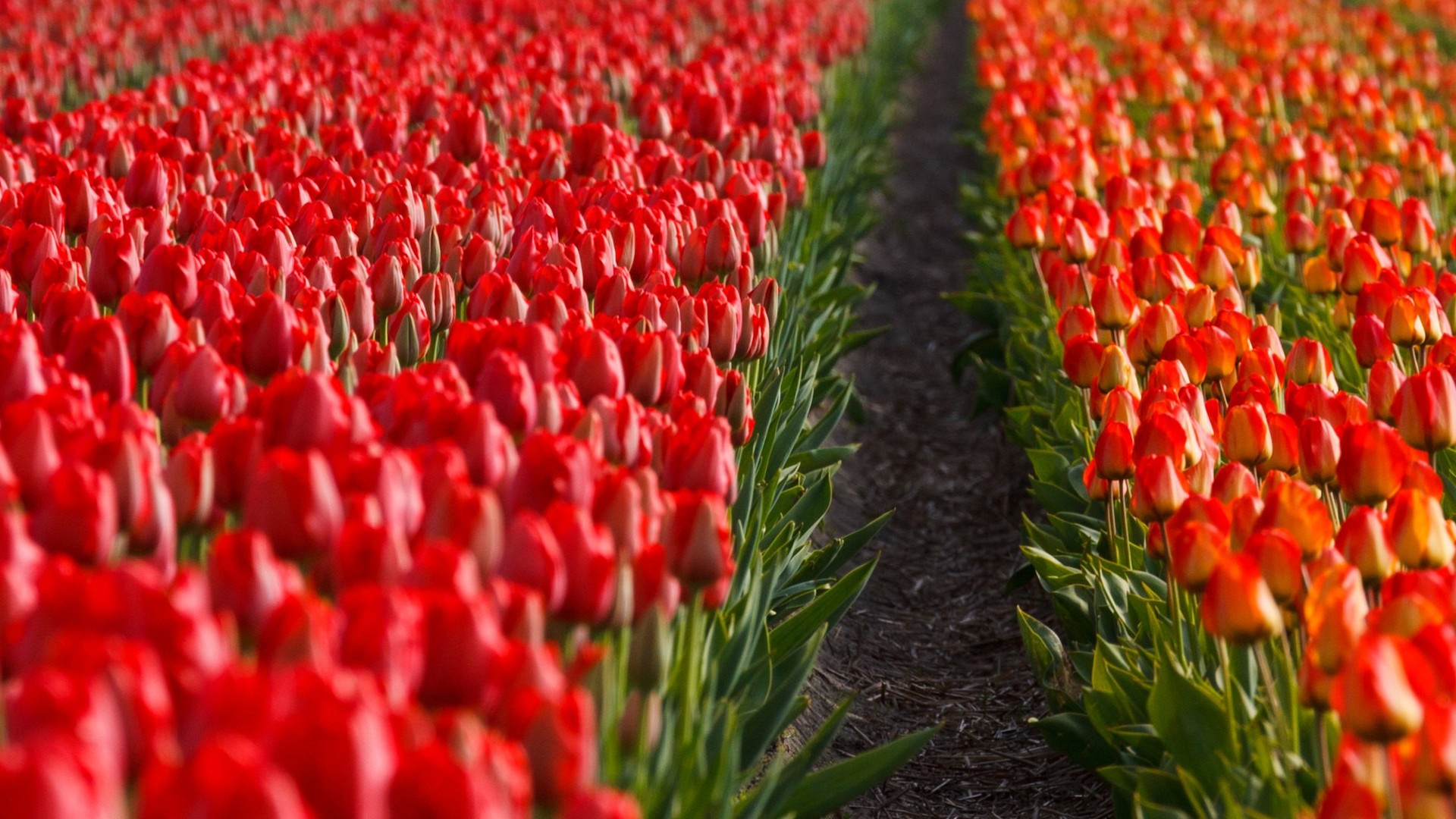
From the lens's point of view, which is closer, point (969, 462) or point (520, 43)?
point (969, 462)

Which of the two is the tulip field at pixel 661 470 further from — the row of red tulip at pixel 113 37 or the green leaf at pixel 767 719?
the row of red tulip at pixel 113 37

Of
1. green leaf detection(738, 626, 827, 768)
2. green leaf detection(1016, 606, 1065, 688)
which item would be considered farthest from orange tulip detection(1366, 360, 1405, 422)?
green leaf detection(738, 626, 827, 768)

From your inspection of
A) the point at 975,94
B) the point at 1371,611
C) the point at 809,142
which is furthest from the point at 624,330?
the point at 975,94

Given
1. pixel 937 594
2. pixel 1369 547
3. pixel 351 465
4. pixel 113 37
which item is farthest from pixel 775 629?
pixel 113 37

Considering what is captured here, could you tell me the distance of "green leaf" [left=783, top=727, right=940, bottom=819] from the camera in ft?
6.23

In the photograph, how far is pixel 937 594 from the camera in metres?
3.89

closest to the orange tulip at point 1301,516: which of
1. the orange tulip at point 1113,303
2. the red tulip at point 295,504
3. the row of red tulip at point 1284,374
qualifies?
the row of red tulip at point 1284,374

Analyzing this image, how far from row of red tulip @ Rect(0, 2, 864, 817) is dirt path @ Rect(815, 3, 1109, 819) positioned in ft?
3.14

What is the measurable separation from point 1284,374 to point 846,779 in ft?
4.37

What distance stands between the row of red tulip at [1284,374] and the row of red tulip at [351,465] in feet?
2.11

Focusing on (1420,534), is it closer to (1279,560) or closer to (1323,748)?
(1279,560)

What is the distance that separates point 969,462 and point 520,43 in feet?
10.7

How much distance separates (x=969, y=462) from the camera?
4754 mm

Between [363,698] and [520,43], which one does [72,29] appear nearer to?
[520,43]
